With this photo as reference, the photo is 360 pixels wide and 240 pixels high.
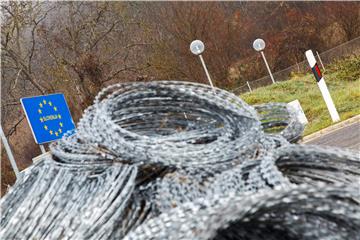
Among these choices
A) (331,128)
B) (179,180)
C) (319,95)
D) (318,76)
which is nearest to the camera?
(179,180)

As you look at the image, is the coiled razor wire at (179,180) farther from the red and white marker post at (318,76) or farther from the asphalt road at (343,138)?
the red and white marker post at (318,76)

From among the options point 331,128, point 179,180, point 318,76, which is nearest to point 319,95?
point 331,128

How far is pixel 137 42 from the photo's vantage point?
1128 inches

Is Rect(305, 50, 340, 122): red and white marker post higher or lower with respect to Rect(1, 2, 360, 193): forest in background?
lower

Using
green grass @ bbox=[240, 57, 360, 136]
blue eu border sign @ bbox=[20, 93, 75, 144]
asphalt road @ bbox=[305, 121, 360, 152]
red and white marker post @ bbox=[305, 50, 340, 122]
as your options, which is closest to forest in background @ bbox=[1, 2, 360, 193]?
green grass @ bbox=[240, 57, 360, 136]

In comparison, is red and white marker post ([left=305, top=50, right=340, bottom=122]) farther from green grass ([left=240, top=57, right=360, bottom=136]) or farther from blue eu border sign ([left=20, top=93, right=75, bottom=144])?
blue eu border sign ([left=20, top=93, right=75, bottom=144])

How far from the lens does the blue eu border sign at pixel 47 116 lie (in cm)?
1394

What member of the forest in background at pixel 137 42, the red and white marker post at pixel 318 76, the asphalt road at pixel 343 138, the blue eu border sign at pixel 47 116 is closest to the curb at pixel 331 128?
the asphalt road at pixel 343 138

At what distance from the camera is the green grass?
15.0m

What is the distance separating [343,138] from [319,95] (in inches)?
337

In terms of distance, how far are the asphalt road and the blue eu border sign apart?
6015mm

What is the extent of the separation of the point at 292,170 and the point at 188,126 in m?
0.80

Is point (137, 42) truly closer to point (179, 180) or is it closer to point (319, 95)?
point (319, 95)

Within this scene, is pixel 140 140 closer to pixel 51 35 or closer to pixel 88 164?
pixel 88 164
